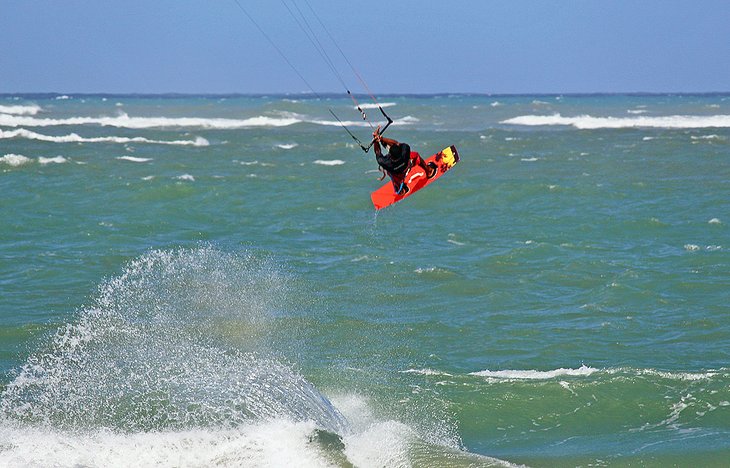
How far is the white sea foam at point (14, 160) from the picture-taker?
102 ft

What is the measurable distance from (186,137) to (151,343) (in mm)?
33663

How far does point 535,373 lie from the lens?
1212cm

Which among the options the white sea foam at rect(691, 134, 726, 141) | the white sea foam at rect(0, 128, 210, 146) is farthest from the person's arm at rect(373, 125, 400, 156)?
the white sea foam at rect(691, 134, 726, 141)

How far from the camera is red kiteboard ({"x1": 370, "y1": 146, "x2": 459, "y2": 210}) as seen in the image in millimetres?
13172

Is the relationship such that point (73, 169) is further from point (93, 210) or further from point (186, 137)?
point (186, 137)

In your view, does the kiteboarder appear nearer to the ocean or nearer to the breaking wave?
the ocean

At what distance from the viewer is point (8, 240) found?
771 inches

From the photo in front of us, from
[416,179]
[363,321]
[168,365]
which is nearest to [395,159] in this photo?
[416,179]

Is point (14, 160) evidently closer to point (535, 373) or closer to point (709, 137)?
point (535, 373)

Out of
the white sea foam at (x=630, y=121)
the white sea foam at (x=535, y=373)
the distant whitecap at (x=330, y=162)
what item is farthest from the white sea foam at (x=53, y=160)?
the white sea foam at (x=630, y=121)

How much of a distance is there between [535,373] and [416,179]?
3155 mm

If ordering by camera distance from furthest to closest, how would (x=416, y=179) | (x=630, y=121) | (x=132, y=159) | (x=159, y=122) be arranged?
(x=159, y=122) < (x=630, y=121) < (x=132, y=159) < (x=416, y=179)

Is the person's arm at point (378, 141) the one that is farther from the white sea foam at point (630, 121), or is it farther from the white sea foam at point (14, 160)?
the white sea foam at point (630, 121)

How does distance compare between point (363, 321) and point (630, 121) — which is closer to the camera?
point (363, 321)
